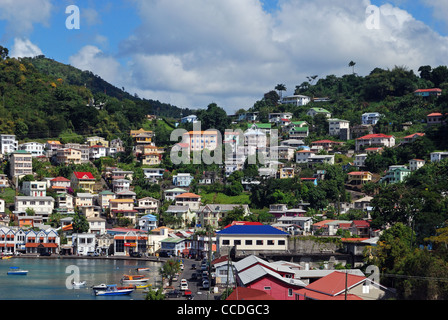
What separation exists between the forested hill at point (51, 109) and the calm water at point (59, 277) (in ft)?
59.0

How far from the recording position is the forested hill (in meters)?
48.4

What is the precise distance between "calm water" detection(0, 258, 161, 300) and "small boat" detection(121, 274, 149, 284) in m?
0.29

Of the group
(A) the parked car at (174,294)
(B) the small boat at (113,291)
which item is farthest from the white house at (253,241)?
(A) the parked car at (174,294)

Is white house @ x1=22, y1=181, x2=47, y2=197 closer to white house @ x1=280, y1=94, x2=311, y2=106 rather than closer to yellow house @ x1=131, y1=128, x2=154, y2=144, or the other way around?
yellow house @ x1=131, y1=128, x2=154, y2=144

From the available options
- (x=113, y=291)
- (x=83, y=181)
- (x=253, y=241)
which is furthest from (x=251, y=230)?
(x=83, y=181)

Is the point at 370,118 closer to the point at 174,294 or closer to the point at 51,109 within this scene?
the point at 51,109

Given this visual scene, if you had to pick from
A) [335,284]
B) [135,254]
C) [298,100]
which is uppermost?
[298,100]

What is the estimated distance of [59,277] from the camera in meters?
26.5

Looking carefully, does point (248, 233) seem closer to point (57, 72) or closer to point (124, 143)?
point (124, 143)

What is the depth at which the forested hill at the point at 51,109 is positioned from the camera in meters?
48.4

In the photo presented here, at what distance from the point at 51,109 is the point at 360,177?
84.8 ft

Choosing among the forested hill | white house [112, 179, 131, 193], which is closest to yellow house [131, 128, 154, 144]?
the forested hill

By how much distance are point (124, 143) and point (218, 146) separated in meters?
7.59

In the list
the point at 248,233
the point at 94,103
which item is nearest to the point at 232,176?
the point at 248,233
